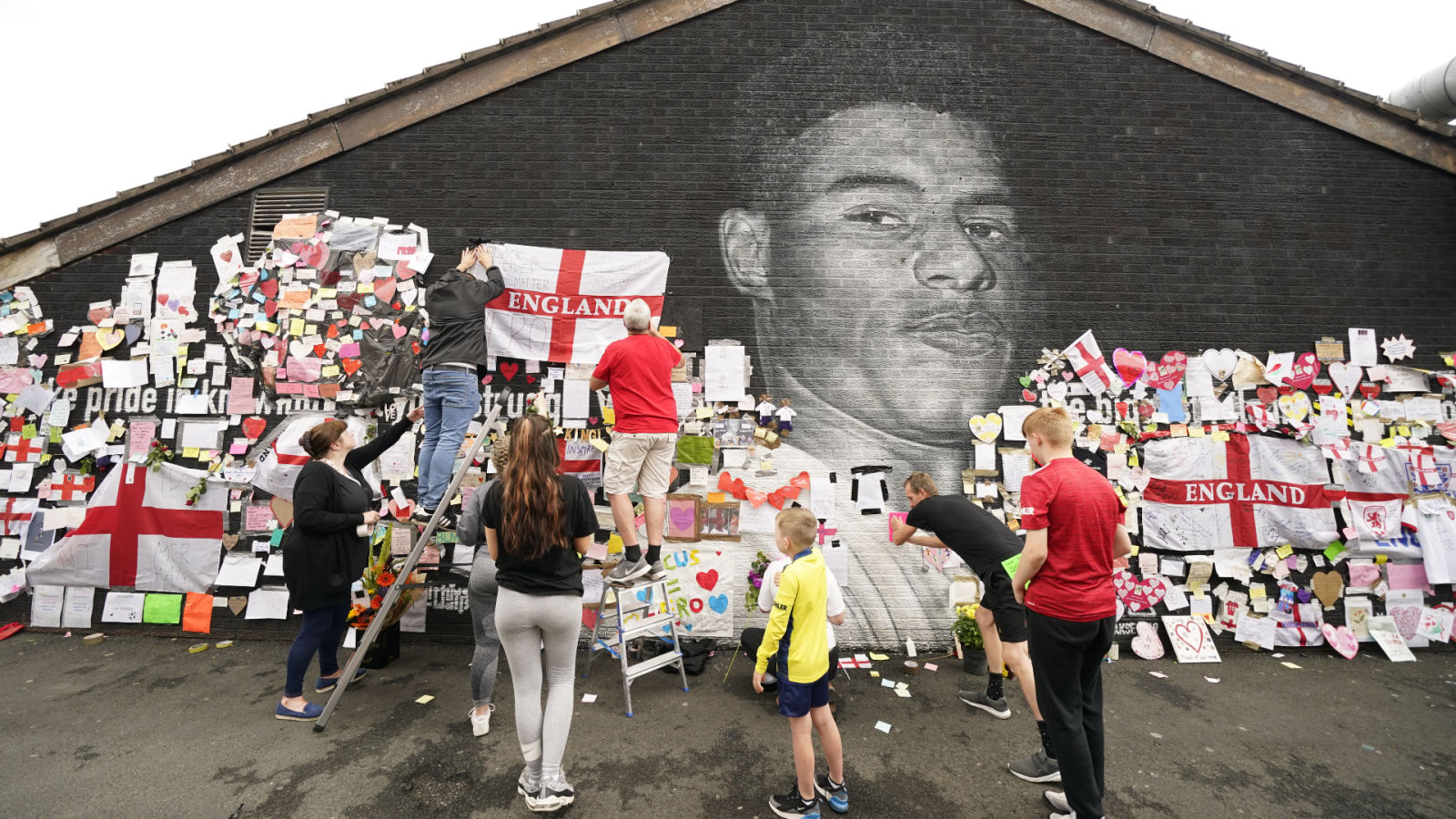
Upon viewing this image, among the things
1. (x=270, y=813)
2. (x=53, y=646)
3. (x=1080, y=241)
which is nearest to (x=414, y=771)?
(x=270, y=813)

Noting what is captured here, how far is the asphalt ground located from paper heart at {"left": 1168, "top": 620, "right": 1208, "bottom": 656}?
242 millimetres

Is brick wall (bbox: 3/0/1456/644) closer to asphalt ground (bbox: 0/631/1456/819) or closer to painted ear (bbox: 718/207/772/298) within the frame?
painted ear (bbox: 718/207/772/298)

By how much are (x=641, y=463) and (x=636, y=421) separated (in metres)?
0.36

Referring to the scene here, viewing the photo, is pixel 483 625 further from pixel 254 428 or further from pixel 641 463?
pixel 254 428

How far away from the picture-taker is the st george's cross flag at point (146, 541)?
5.38m

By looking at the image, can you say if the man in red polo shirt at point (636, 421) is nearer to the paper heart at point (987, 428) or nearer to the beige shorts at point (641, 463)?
the beige shorts at point (641, 463)

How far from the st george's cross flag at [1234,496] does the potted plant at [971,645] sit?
2.08m

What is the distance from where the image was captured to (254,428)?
537cm

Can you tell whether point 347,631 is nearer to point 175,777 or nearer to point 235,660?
point 235,660

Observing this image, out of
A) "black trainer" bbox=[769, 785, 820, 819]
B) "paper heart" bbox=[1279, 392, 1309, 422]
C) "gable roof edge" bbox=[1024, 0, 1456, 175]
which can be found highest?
"gable roof edge" bbox=[1024, 0, 1456, 175]

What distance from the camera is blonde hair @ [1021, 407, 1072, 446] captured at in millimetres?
3021

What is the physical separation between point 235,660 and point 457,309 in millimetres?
3615

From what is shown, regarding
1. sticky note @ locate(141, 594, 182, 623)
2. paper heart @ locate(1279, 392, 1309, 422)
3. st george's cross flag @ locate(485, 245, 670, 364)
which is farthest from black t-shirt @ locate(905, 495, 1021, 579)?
Result: sticky note @ locate(141, 594, 182, 623)

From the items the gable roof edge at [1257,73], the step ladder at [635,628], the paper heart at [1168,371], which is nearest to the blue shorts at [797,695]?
the step ladder at [635,628]
